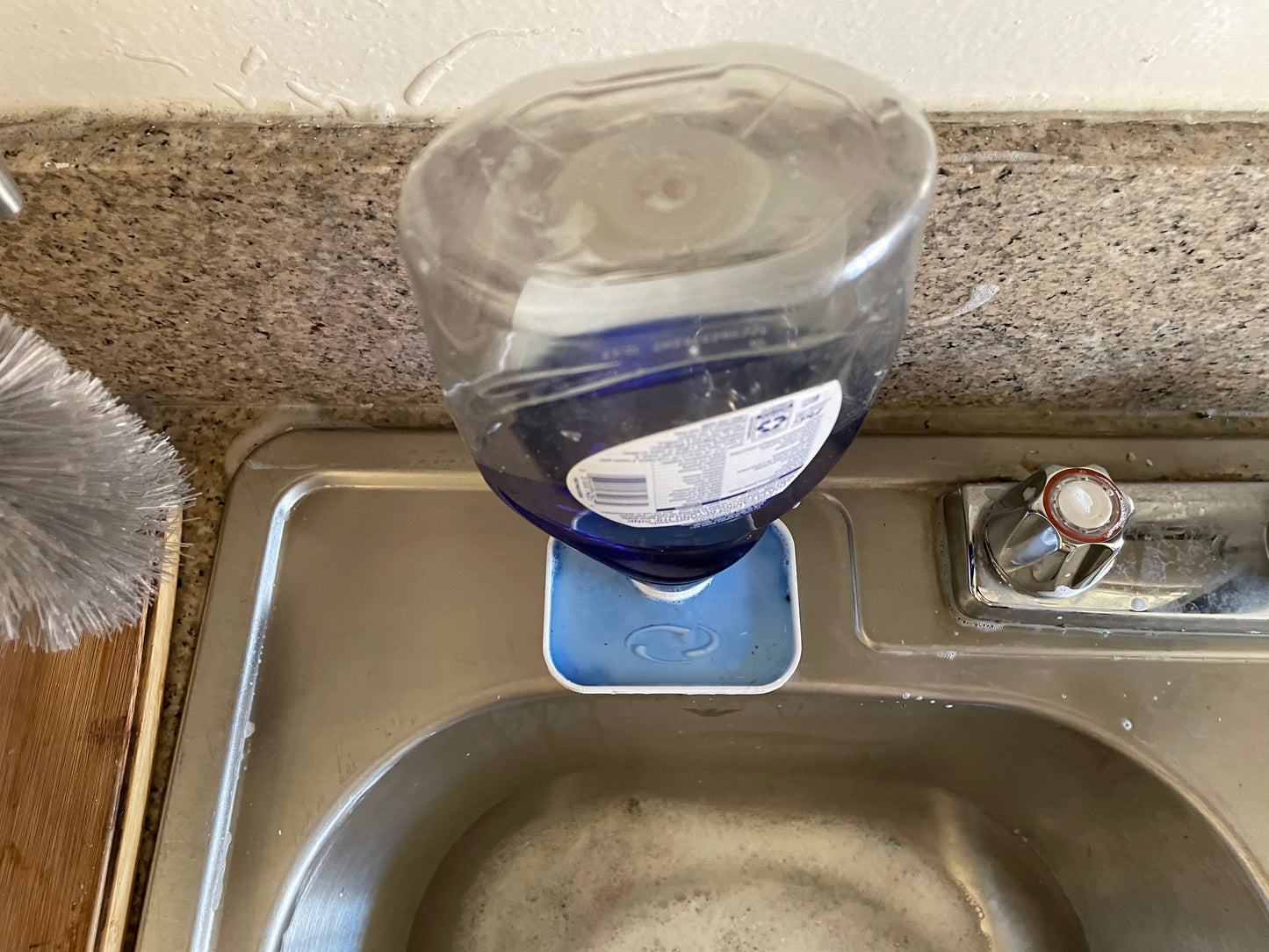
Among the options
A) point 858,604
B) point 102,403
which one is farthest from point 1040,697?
point 102,403

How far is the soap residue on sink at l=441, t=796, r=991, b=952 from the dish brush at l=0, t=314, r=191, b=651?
30cm

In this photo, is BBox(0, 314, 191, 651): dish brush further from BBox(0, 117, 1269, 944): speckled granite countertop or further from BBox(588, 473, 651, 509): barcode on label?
BBox(588, 473, 651, 509): barcode on label

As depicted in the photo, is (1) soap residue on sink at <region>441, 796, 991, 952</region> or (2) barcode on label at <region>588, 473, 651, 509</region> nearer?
(2) barcode on label at <region>588, 473, 651, 509</region>

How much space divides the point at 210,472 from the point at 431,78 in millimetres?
296

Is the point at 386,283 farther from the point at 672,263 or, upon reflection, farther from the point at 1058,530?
the point at 1058,530

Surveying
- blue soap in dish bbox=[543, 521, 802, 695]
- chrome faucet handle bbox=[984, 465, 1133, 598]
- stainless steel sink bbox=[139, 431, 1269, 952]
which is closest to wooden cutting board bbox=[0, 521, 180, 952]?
stainless steel sink bbox=[139, 431, 1269, 952]

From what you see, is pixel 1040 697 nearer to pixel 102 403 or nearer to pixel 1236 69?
pixel 1236 69

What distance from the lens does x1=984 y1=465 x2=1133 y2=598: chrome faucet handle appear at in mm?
406

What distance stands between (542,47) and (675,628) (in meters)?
0.28

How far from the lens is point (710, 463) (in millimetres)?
254

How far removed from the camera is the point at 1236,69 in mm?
314

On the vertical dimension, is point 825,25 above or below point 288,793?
above

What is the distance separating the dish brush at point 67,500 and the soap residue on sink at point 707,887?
30cm

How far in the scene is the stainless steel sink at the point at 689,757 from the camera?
0.44 metres
